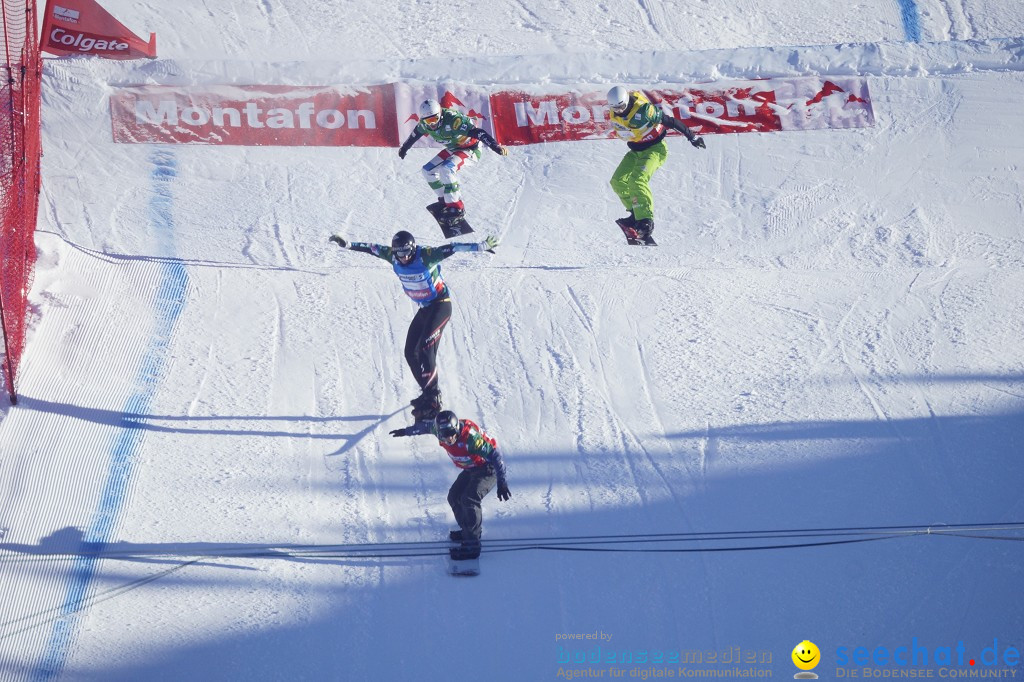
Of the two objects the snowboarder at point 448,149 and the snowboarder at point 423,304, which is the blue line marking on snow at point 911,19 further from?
the snowboarder at point 423,304

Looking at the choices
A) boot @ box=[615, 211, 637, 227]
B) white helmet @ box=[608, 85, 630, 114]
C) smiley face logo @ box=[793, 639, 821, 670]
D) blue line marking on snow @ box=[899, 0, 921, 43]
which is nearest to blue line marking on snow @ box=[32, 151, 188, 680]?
boot @ box=[615, 211, 637, 227]

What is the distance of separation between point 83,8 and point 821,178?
343 inches


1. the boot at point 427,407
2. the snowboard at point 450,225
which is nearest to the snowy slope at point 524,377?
the snowboard at point 450,225

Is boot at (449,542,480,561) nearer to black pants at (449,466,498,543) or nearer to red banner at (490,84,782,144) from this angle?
black pants at (449,466,498,543)

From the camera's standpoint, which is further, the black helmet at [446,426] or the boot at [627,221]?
the boot at [627,221]

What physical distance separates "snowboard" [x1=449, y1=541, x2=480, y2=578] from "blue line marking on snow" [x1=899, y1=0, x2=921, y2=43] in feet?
31.2

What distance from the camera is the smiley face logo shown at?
6.48 metres

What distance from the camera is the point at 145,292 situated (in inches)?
361

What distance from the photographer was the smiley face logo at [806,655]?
6480 mm

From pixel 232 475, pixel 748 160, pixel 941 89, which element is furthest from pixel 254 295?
pixel 941 89

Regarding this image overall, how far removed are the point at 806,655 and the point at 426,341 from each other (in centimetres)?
378

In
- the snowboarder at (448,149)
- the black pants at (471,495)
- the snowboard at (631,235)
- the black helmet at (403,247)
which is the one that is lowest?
the black pants at (471,495)

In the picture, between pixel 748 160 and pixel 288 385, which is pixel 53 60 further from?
pixel 748 160

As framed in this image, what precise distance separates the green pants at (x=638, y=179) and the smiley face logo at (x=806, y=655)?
441cm
